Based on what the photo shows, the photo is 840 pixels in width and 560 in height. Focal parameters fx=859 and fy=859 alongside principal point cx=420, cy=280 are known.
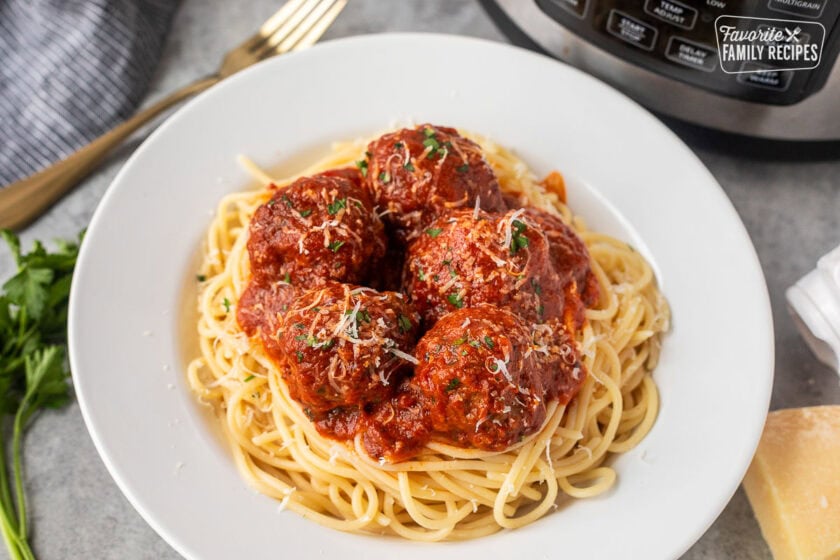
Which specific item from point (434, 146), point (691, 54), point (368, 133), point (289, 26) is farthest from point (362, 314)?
point (289, 26)

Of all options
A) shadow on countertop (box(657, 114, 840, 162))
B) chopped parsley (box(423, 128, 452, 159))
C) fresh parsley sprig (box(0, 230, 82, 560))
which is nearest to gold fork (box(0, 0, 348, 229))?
fresh parsley sprig (box(0, 230, 82, 560))

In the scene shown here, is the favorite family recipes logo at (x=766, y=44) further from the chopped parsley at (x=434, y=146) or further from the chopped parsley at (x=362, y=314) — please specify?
the chopped parsley at (x=362, y=314)

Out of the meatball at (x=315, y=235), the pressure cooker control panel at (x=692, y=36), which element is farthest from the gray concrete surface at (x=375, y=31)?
the meatball at (x=315, y=235)

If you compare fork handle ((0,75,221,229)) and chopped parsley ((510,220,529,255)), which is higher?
chopped parsley ((510,220,529,255))

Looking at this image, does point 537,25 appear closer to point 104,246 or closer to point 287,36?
point 287,36

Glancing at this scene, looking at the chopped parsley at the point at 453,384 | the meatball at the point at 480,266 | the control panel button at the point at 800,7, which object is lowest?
the chopped parsley at the point at 453,384

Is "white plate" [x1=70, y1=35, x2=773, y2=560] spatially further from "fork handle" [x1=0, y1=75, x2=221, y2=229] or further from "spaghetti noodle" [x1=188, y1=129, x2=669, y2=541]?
"fork handle" [x1=0, y1=75, x2=221, y2=229]
